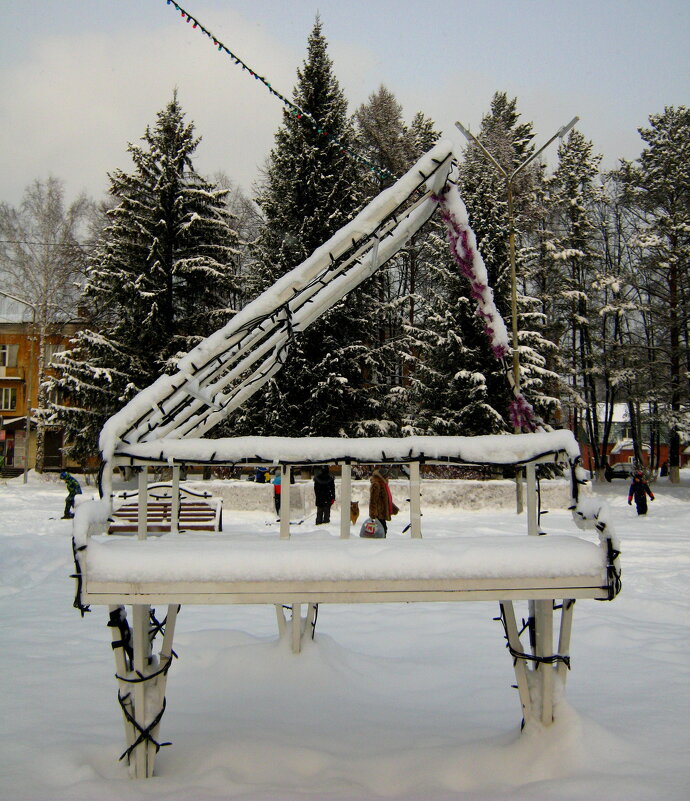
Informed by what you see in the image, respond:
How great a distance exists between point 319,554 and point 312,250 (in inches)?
994

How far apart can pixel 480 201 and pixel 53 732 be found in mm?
25473

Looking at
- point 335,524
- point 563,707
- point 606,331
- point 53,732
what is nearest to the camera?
point 563,707

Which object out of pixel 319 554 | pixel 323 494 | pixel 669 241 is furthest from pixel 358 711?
pixel 669 241

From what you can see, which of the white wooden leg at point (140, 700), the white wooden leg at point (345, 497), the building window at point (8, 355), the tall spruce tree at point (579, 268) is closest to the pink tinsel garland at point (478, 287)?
the white wooden leg at point (345, 497)

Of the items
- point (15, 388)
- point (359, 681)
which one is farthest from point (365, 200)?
point (15, 388)

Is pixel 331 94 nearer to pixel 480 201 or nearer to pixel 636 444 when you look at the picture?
pixel 480 201

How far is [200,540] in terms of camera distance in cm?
305

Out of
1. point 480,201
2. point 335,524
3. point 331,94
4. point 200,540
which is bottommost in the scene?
point 335,524

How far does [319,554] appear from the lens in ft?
8.18

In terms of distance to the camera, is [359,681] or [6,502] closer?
[359,681]

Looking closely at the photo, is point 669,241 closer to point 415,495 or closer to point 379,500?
point 379,500

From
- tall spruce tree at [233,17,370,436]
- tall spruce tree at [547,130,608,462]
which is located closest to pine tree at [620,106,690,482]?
tall spruce tree at [547,130,608,462]

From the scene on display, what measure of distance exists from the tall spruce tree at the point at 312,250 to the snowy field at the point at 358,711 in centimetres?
1896

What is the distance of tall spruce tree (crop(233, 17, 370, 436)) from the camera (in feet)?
83.9
